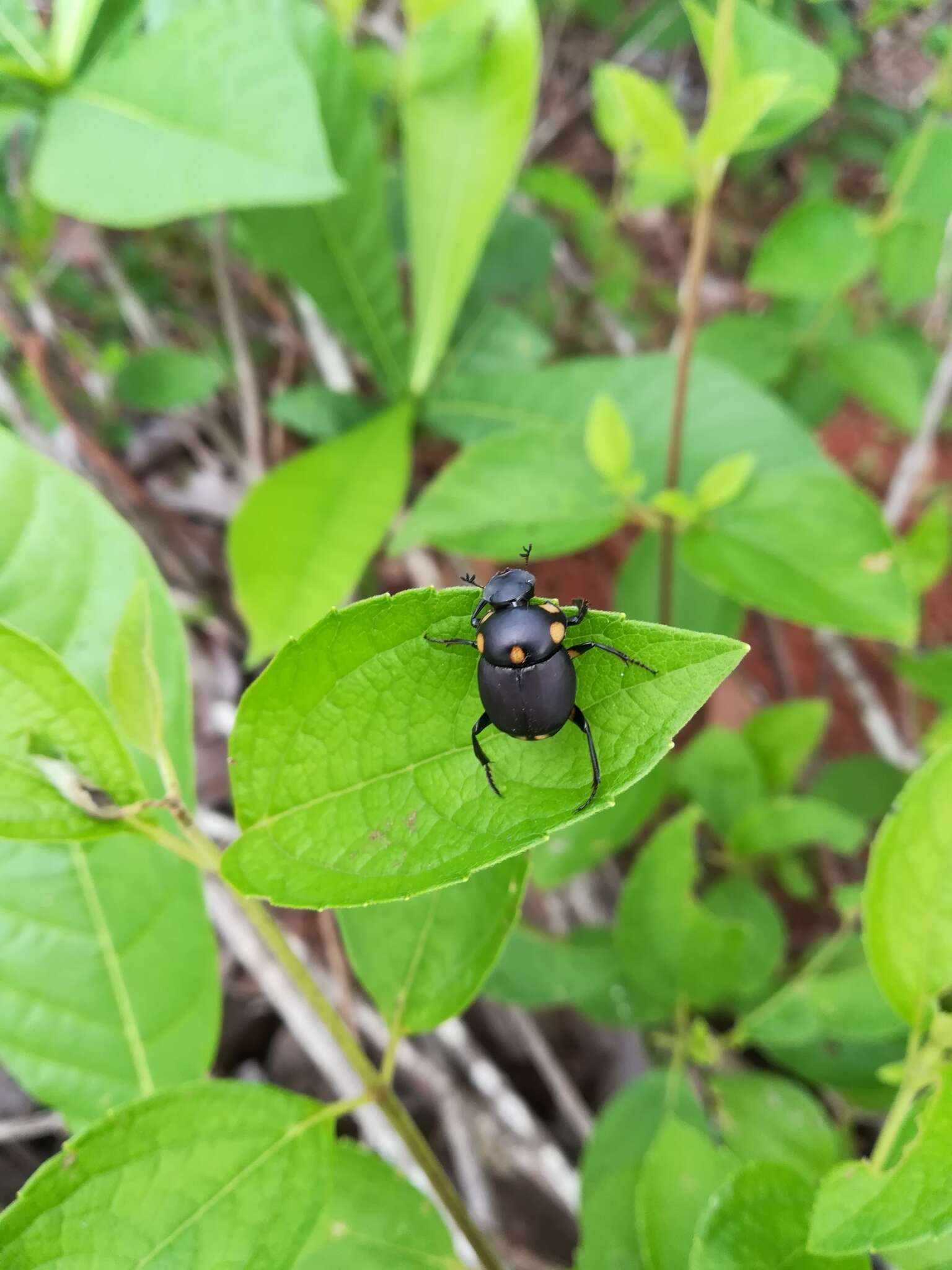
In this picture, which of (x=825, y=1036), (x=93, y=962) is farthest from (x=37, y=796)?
(x=825, y=1036)

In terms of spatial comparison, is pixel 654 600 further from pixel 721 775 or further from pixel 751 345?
pixel 751 345

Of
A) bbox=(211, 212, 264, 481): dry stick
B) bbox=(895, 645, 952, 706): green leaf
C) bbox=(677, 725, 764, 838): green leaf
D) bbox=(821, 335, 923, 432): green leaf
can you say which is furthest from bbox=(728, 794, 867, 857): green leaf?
bbox=(211, 212, 264, 481): dry stick

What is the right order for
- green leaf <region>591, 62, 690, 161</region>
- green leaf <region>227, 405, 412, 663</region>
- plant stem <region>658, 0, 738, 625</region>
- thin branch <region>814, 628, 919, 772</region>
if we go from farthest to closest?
thin branch <region>814, 628, 919, 772</region>, green leaf <region>227, 405, 412, 663</region>, green leaf <region>591, 62, 690, 161</region>, plant stem <region>658, 0, 738, 625</region>

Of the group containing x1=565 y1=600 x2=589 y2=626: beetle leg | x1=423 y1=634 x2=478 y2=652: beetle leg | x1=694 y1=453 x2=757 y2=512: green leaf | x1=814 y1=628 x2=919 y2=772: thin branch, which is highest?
x1=423 y1=634 x2=478 y2=652: beetle leg

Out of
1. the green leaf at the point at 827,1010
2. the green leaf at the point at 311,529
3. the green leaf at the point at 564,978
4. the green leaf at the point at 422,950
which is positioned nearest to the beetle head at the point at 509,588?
the green leaf at the point at 422,950

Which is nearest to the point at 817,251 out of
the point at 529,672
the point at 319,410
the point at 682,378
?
the point at 682,378

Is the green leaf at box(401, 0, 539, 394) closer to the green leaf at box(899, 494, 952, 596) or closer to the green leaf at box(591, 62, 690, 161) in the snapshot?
Answer: the green leaf at box(591, 62, 690, 161)

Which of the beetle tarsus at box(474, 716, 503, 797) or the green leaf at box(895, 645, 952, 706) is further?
the green leaf at box(895, 645, 952, 706)

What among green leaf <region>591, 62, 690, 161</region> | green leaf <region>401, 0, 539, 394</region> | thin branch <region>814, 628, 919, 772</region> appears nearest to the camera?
green leaf <region>591, 62, 690, 161</region>
